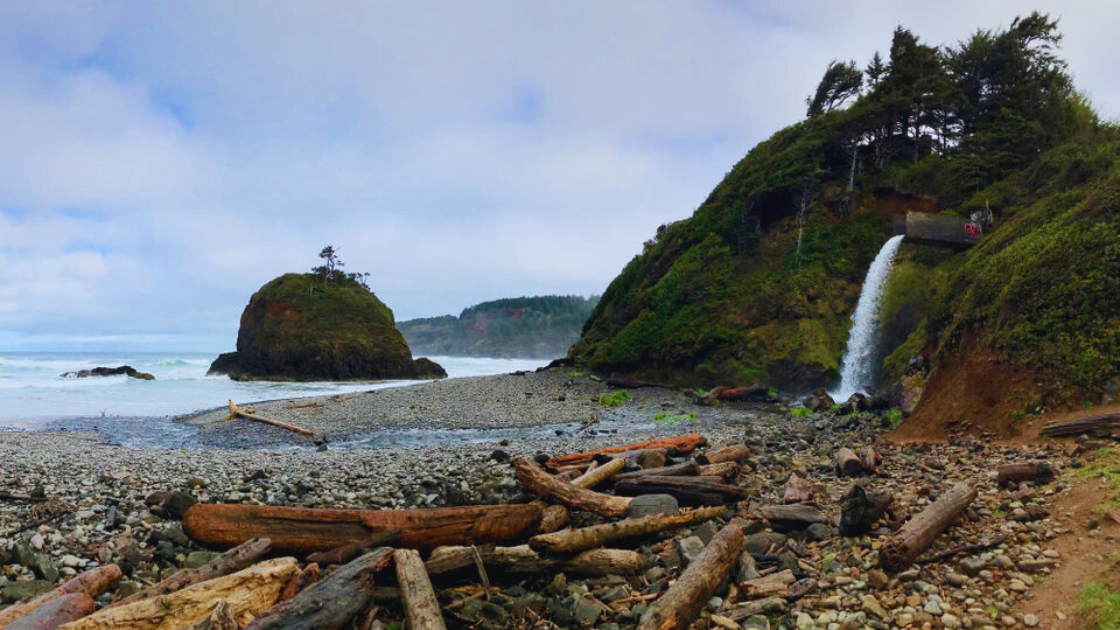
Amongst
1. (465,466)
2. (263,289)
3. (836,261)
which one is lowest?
(465,466)

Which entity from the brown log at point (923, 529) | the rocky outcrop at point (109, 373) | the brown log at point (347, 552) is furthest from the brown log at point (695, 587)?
the rocky outcrop at point (109, 373)

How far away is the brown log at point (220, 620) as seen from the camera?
147 inches

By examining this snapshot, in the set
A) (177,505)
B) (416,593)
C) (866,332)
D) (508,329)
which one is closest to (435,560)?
(416,593)

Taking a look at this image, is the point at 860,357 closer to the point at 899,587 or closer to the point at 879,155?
the point at 879,155

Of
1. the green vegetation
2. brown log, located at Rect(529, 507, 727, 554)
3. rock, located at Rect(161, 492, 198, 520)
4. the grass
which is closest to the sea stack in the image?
the grass

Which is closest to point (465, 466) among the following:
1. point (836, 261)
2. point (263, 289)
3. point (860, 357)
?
point (860, 357)

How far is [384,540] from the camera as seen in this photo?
523 cm

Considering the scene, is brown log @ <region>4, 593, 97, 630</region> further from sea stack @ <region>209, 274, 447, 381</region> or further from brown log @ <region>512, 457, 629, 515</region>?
sea stack @ <region>209, 274, 447, 381</region>

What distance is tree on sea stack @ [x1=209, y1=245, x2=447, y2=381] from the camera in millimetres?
50125

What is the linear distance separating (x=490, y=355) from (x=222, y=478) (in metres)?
118

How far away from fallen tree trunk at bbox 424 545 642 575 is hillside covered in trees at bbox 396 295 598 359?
381 ft

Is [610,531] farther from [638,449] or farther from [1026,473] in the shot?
[1026,473]

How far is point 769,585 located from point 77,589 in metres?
5.87

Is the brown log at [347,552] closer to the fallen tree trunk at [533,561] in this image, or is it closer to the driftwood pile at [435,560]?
the driftwood pile at [435,560]
